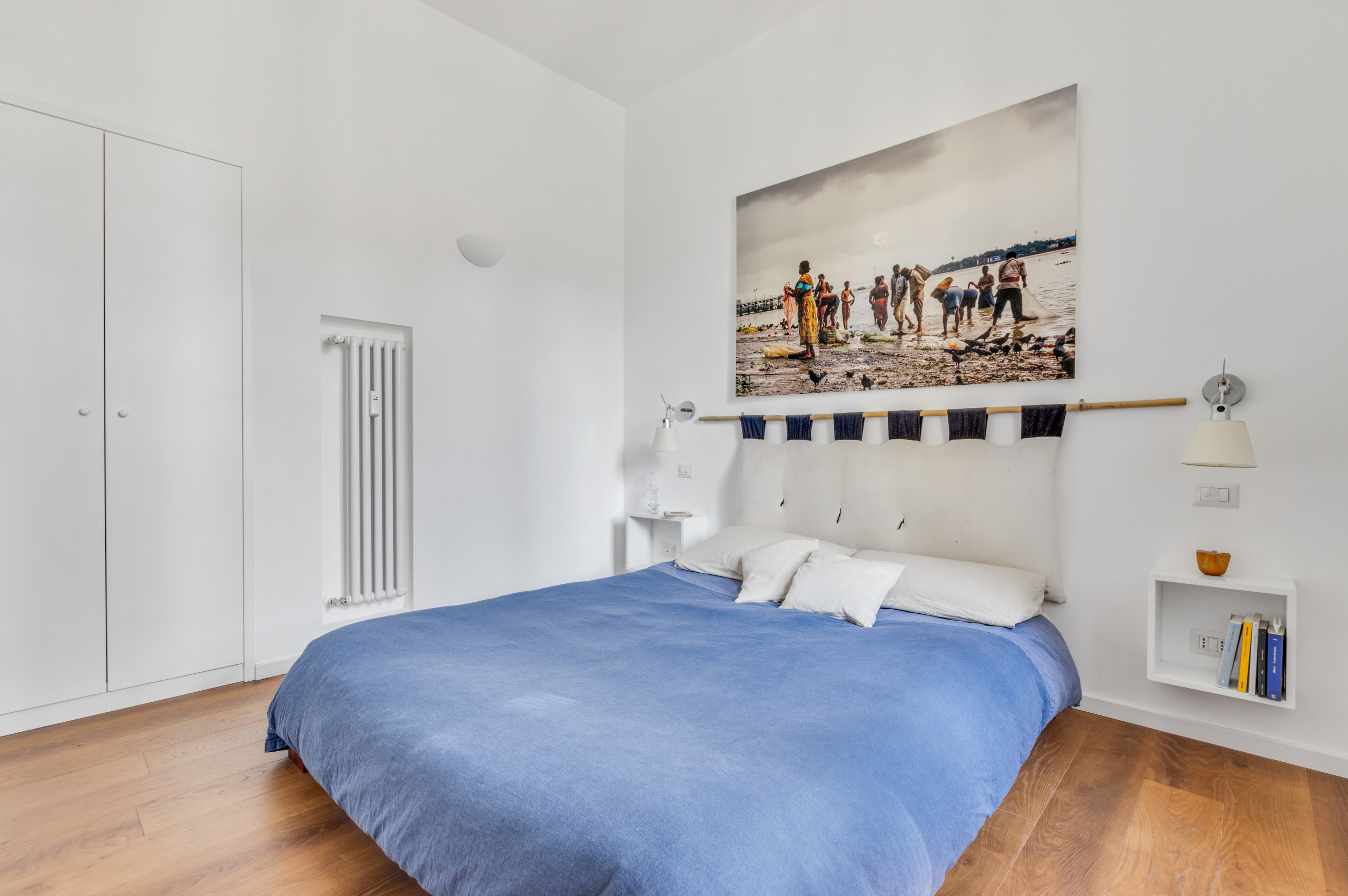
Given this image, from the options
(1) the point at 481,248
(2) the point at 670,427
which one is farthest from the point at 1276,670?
(1) the point at 481,248

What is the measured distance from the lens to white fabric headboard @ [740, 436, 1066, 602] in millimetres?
2688

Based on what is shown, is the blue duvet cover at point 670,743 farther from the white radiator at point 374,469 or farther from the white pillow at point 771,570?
the white radiator at point 374,469

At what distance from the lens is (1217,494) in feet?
7.69

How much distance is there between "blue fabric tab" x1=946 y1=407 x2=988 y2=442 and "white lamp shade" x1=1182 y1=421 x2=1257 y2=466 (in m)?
0.79

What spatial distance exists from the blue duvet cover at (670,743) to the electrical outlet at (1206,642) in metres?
0.48

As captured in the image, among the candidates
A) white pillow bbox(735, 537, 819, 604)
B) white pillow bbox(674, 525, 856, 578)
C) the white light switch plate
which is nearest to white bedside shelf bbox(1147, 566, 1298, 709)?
the white light switch plate

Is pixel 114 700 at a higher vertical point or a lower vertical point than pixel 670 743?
lower

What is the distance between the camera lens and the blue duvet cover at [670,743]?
43.6 inches

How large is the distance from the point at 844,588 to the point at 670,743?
1303mm

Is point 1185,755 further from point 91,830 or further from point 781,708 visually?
point 91,830

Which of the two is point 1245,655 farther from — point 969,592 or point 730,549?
point 730,549

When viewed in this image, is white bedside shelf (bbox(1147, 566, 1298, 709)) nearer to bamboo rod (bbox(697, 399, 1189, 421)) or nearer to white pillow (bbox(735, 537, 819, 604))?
bamboo rod (bbox(697, 399, 1189, 421))

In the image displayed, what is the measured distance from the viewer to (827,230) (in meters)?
3.45

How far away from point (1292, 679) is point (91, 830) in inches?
146
